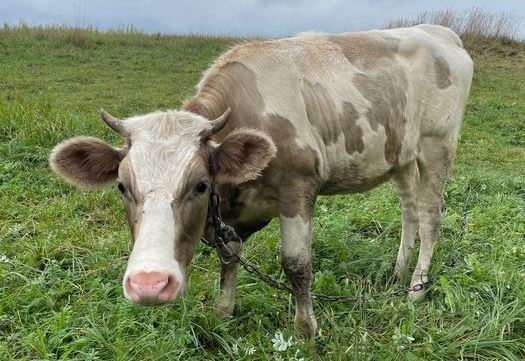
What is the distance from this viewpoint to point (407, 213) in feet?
15.2

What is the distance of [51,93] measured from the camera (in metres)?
11.4

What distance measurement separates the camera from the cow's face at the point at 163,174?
2268 millimetres

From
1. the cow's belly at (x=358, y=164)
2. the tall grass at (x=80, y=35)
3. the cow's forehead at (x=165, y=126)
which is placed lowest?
the tall grass at (x=80, y=35)

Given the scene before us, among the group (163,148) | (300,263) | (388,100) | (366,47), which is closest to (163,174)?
(163,148)

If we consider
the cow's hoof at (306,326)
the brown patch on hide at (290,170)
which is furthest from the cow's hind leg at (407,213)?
the brown patch on hide at (290,170)

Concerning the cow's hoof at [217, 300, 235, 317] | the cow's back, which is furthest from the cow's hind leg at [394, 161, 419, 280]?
the cow's hoof at [217, 300, 235, 317]

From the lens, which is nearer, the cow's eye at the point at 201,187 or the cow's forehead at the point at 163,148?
the cow's forehead at the point at 163,148

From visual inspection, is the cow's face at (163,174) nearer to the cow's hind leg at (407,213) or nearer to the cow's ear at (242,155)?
the cow's ear at (242,155)

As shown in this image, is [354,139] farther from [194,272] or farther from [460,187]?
[460,187]

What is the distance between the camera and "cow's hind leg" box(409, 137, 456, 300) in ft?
14.1

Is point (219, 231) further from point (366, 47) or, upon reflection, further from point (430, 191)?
point (430, 191)

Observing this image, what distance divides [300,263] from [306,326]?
411 mm

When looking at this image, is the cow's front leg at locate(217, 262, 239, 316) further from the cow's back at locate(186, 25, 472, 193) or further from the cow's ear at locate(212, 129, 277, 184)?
the cow's ear at locate(212, 129, 277, 184)

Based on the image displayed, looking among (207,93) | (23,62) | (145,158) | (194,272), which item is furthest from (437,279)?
(23,62)
